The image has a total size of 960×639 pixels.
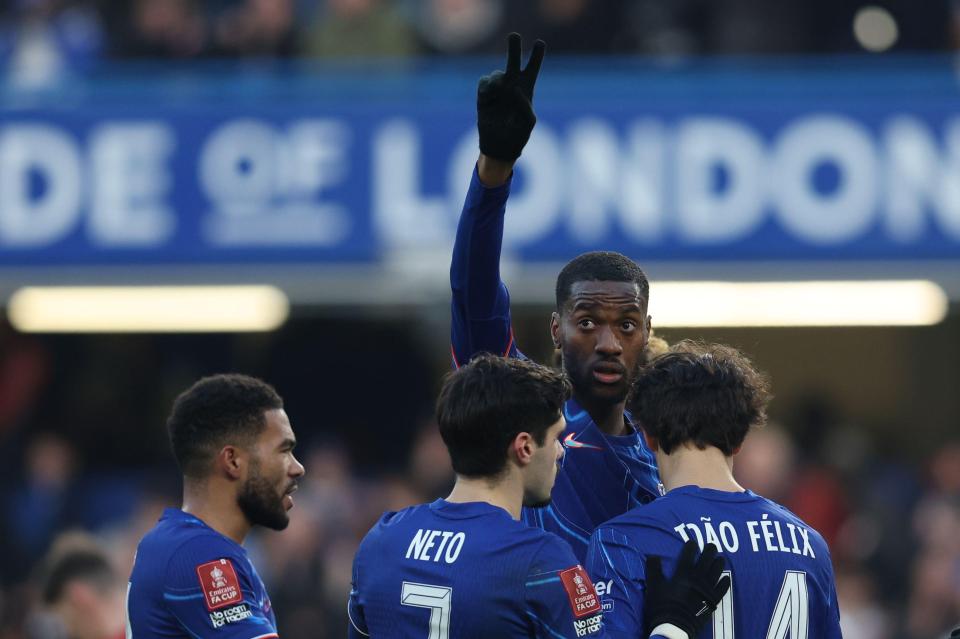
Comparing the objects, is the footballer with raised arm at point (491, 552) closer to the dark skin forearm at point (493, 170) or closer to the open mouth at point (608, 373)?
the open mouth at point (608, 373)

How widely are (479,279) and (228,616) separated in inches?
39.9

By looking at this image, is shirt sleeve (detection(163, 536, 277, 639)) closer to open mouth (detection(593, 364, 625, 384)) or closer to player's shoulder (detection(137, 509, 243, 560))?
player's shoulder (detection(137, 509, 243, 560))

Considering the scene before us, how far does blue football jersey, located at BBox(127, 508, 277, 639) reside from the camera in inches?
151

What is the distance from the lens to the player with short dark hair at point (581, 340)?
386 cm

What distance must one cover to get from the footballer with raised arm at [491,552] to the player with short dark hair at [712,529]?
3.3 inches

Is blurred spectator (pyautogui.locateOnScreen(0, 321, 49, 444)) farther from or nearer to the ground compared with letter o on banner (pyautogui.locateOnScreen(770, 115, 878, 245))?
nearer to the ground

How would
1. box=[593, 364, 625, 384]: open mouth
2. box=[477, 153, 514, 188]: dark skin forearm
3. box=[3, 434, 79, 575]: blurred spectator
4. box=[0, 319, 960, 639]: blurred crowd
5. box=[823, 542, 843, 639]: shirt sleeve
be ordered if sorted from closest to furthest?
box=[823, 542, 843, 639]: shirt sleeve → box=[477, 153, 514, 188]: dark skin forearm → box=[593, 364, 625, 384]: open mouth → box=[0, 319, 960, 639]: blurred crowd → box=[3, 434, 79, 575]: blurred spectator

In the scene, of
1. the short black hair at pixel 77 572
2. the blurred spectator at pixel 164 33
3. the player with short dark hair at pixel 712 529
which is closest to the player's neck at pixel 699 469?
the player with short dark hair at pixel 712 529

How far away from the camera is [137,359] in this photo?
11547mm

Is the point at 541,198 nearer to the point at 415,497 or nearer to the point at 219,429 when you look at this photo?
the point at 415,497

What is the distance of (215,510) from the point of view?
4109 mm

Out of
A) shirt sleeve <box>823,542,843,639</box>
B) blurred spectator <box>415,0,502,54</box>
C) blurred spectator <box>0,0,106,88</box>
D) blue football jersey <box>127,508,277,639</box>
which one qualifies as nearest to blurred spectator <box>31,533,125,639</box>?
blue football jersey <box>127,508,277,639</box>

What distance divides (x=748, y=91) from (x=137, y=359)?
4.84 metres

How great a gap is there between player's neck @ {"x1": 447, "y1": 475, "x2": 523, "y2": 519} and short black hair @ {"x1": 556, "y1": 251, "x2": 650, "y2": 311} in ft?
1.99
